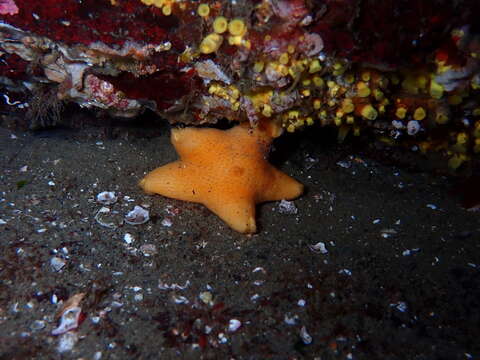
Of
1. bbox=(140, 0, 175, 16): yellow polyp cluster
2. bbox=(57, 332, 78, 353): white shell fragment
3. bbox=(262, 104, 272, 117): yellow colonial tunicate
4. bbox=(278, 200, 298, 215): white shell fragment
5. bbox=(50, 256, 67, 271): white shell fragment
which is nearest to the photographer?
bbox=(57, 332, 78, 353): white shell fragment

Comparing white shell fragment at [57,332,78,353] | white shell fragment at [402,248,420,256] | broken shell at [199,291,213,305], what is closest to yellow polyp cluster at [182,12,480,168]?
white shell fragment at [402,248,420,256]

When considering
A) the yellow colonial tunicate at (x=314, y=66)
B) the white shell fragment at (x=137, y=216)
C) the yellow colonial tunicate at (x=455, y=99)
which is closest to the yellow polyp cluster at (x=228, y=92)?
the yellow colonial tunicate at (x=314, y=66)

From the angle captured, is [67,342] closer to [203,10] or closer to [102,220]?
[102,220]

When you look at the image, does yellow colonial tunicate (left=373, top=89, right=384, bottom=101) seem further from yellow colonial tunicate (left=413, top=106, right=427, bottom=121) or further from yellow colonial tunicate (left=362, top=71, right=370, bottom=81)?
yellow colonial tunicate (left=413, top=106, right=427, bottom=121)

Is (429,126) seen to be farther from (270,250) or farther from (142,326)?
(142,326)

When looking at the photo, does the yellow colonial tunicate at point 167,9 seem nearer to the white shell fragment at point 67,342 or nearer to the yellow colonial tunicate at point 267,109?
the yellow colonial tunicate at point 267,109

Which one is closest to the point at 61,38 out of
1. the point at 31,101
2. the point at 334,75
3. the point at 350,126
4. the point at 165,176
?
the point at 165,176
